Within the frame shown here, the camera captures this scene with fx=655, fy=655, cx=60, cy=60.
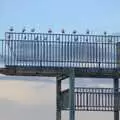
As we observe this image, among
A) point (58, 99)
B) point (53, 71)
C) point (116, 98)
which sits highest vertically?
point (53, 71)

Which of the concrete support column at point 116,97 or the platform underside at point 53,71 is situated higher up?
the platform underside at point 53,71

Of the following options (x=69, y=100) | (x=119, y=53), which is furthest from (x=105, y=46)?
(x=69, y=100)

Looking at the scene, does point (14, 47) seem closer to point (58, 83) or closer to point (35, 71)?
point (35, 71)

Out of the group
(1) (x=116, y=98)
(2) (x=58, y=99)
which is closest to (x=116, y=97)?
(1) (x=116, y=98)

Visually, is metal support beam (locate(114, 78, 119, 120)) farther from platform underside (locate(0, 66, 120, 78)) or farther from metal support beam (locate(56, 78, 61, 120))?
metal support beam (locate(56, 78, 61, 120))

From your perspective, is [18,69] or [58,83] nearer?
[18,69]

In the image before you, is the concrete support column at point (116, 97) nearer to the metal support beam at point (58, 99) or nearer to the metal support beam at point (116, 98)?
the metal support beam at point (116, 98)

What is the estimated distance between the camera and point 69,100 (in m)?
37.5

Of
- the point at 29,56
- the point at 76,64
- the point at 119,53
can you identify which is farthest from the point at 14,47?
the point at 119,53

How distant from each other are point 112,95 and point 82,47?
138 inches

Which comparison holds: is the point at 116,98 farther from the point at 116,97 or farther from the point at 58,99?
the point at 58,99

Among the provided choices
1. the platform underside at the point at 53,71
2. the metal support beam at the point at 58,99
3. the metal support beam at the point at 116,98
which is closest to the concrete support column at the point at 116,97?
the metal support beam at the point at 116,98

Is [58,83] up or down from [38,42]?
down

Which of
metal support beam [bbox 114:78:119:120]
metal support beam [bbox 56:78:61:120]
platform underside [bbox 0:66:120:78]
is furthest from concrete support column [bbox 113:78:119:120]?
metal support beam [bbox 56:78:61:120]
